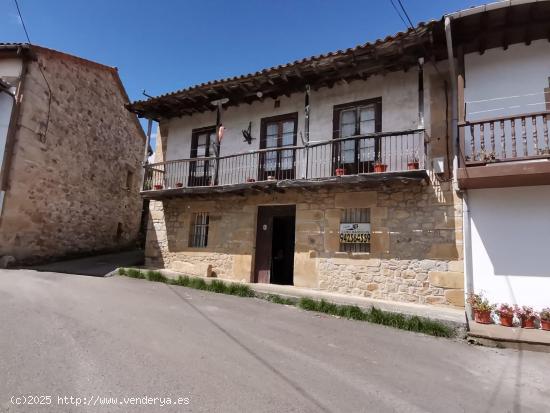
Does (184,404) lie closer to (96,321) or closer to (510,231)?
(96,321)

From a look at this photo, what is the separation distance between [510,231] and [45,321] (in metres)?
7.74

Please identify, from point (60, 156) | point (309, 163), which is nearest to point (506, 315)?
point (309, 163)

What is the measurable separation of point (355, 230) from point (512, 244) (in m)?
3.07

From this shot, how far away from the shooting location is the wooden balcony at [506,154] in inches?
233

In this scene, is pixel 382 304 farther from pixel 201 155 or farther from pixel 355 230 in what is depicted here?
pixel 201 155

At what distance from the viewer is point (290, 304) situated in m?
7.50

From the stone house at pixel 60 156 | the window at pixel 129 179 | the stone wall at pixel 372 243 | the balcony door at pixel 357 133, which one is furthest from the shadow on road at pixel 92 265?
the balcony door at pixel 357 133

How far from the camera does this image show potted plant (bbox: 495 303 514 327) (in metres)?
6.02

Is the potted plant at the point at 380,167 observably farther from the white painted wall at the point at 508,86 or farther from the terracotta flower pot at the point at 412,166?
the white painted wall at the point at 508,86

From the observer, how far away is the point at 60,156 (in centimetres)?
1246

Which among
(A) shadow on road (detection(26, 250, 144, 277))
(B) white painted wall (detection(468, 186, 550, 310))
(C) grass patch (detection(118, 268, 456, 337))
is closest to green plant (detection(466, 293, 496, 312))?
(B) white painted wall (detection(468, 186, 550, 310))

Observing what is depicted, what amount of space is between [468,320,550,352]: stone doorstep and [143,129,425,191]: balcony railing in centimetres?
328

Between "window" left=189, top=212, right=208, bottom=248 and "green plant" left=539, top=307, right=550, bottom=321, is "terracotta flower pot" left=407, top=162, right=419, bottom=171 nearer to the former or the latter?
"green plant" left=539, top=307, right=550, bottom=321

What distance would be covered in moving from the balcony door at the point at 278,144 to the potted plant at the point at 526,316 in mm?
5589
